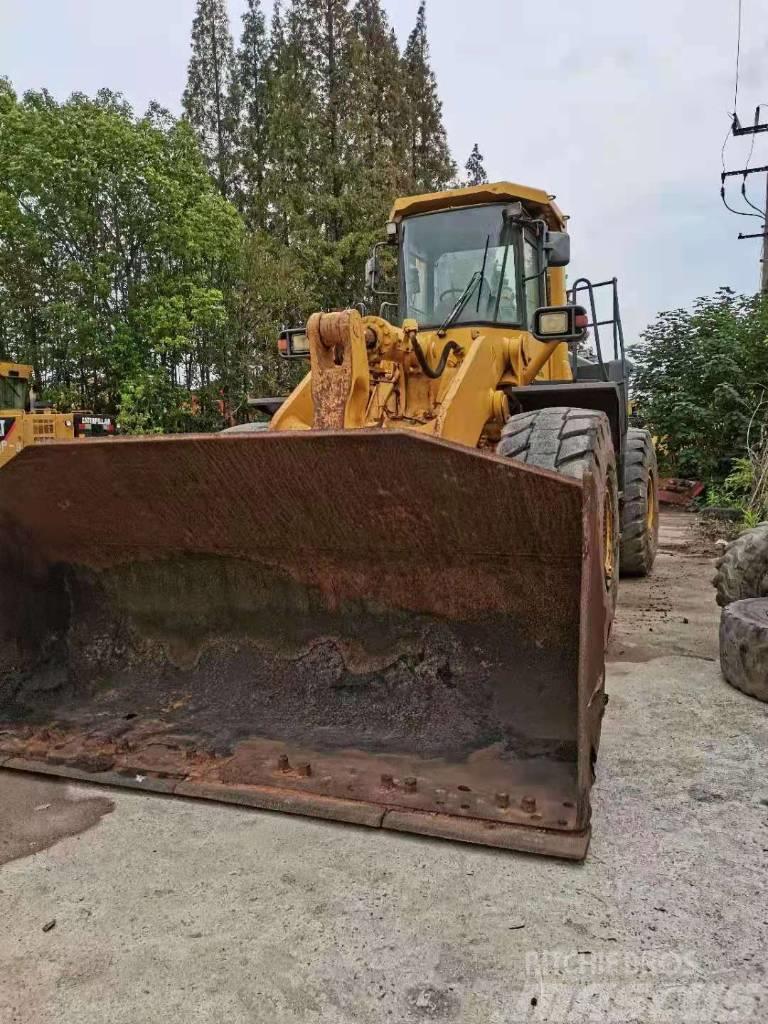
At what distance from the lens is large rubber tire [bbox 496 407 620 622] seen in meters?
3.34

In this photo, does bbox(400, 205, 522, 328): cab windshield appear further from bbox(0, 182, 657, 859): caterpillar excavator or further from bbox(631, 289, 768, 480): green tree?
bbox(631, 289, 768, 480): green tree

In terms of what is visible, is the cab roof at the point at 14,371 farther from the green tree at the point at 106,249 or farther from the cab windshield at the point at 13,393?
the green tree at the point at 106,249

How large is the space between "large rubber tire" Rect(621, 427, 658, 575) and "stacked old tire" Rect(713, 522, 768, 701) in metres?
1.40

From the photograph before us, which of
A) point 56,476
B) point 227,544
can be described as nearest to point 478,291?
point 227,544

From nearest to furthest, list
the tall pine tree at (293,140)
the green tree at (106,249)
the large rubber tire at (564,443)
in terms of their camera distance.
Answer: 1. the large rubber tire at (564,443)
2. the green tree at (106,249)
3. the tall pine tree at (293,140)

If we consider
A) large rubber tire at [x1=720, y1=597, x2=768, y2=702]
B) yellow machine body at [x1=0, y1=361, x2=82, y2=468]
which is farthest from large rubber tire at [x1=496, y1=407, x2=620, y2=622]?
yellow machine body at [x1=0, y1=361, x2=82, y2=468]

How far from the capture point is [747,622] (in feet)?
12.5

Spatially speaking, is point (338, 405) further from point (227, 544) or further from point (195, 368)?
point (195, 368)

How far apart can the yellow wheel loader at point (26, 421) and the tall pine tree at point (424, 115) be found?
54.5 feet

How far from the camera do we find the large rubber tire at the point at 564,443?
10.9ft

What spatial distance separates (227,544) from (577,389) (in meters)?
2.38

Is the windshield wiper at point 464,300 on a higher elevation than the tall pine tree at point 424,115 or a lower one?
lower

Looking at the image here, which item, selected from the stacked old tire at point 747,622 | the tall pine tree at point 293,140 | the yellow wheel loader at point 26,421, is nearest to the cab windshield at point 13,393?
the yellow wheel loader at point 26,421

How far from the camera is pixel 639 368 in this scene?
15656 mm
